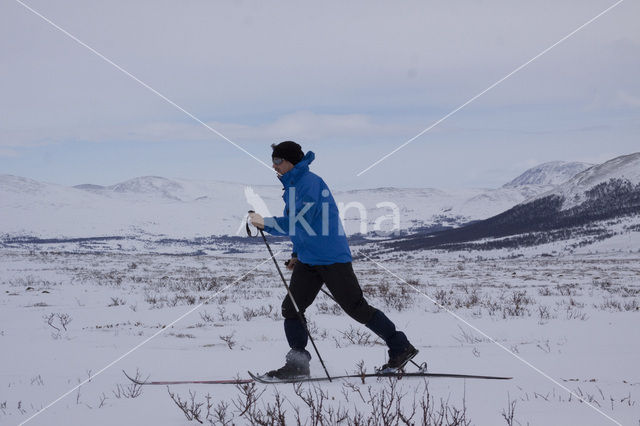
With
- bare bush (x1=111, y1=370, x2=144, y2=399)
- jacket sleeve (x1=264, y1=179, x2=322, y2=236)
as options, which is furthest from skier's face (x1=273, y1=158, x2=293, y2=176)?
bare bush (x1=111, y1=370, x2=144, y2=399)

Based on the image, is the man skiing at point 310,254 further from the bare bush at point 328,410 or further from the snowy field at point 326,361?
the bare bush at point 328,410

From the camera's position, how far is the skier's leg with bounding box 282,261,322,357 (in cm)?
475

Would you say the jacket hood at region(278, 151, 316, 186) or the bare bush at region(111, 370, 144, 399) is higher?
the jacket hood at region(278, 151, 316, 186)

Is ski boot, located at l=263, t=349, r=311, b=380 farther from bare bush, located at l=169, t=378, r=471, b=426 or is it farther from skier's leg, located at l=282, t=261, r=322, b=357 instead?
bare bush, located at l=169, t=378, r=471, b=426

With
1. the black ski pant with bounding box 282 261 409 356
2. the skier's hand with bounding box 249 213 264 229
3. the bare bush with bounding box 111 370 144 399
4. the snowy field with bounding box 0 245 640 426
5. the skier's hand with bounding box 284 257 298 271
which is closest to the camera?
the snowy field with bounding box 0 245 640 426

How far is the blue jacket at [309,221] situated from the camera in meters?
4.50

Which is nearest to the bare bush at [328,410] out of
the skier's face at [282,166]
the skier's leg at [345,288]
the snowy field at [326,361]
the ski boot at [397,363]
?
the snowy field at [326,361]

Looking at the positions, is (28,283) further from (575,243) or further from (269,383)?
(575,243)

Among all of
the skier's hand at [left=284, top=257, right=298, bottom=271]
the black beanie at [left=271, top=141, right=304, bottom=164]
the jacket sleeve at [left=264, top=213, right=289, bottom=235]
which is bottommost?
the skier's hand at [left=284, top=257, right=298, bottom=271]

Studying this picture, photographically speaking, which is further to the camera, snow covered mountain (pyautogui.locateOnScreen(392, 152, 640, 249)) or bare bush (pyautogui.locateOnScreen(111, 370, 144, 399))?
snow covered mountain (pyautogui.locateOnScreen(392, 152, 640, 249))

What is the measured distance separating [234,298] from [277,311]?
8.27 ft

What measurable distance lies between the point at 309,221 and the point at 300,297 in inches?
29.4

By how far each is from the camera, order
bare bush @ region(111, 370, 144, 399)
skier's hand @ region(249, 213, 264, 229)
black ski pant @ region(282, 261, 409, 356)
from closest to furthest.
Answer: bare bush @ region(111, 370, 144, 399) < skier's hand @ region(249, 213, 264, 229) < black ski pant @ region(282, 261, 409, 356)

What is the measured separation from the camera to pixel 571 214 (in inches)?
4296
